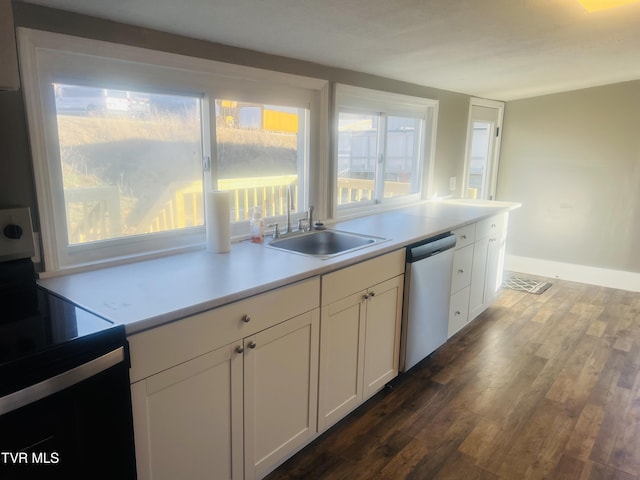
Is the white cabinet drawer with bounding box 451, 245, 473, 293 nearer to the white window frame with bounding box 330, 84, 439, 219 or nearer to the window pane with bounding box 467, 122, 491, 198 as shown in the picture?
the white window frame with bounding box 330, 84, 439, 219

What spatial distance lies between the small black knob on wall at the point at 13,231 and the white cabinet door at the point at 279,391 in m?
0.87

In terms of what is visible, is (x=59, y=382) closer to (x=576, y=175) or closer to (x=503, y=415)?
(x=503, y=415)

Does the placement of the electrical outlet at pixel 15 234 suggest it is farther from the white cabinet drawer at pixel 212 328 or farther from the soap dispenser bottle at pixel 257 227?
the soap dispenser bottle at pixel 257 227

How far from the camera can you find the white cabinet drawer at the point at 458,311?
3033mm

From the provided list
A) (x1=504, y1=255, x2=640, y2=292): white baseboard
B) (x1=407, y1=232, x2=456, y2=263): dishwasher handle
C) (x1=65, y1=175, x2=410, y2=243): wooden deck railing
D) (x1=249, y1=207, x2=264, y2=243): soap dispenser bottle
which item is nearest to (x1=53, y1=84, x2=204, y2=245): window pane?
(x1=65, y1=175, x2=410, y2=243): wooden deck railing

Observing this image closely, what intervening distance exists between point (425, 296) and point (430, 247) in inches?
12.0

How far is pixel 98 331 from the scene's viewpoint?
1108 mm

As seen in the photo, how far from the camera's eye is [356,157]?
3.21m

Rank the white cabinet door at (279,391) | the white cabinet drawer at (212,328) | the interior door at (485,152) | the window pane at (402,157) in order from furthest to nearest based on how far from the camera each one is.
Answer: the interior door at (485,152) < the window pane at (402,157) < the white cabinet door at (279,391) < the white cabinet drawer at (212,328)

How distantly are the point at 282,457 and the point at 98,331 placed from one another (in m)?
1.09

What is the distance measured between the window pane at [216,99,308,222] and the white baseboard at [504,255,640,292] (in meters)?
3.47

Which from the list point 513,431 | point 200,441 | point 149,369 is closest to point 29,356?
point 149,369

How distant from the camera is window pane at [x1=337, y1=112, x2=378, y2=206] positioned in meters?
3.04

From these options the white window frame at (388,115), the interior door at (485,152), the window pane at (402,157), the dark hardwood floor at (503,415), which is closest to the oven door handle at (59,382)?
the dark hardwood floor at (503,415)
